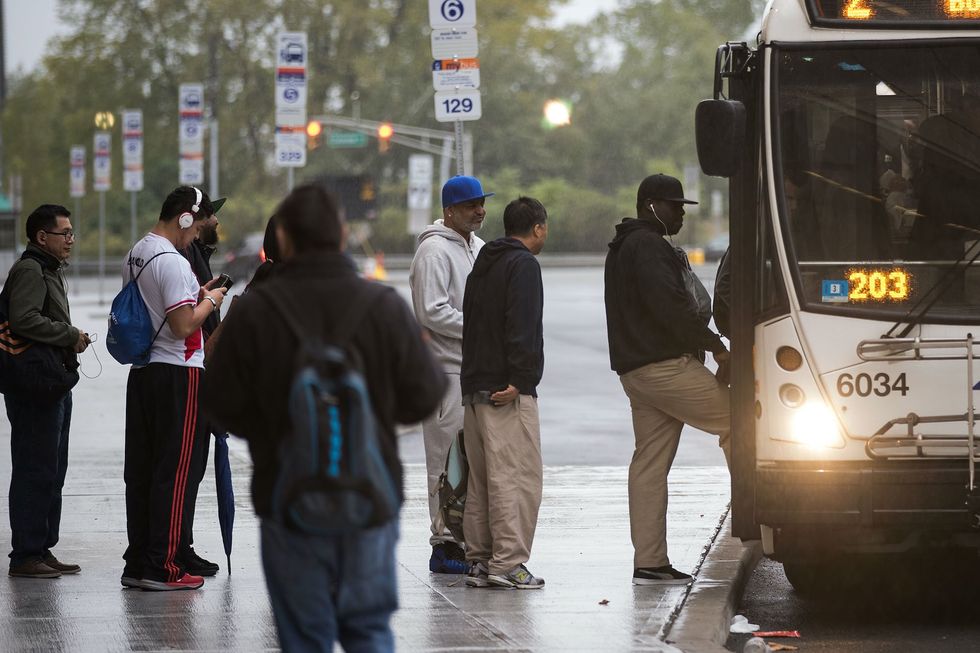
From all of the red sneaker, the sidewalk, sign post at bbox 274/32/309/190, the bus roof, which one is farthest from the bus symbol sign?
sign post at bbox 274/32/309/190

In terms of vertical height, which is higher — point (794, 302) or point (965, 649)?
point (794, 302)

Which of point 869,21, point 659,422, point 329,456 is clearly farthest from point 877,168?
point 329,456

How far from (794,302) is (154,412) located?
9.90 feet

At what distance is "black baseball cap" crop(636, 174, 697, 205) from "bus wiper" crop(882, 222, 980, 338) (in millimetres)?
1340

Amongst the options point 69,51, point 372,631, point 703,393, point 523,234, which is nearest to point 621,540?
point 703,393

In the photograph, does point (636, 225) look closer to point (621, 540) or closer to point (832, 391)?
point (832, 391)

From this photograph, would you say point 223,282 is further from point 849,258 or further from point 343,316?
point 343,316

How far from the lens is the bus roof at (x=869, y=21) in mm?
7758

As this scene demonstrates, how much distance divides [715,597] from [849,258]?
1.68 meters

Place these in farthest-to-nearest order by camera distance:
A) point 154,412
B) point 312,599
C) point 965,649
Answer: point 154,412 < point 965,649 < point 312,599

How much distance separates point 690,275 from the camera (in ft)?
27.7

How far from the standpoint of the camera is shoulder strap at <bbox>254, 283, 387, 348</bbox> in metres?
4.52

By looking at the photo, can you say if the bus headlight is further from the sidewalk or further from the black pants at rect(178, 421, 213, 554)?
the black pants at rect(178, 421, 213, 554)

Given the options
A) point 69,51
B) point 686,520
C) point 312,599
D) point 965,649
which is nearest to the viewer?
point 312,599
